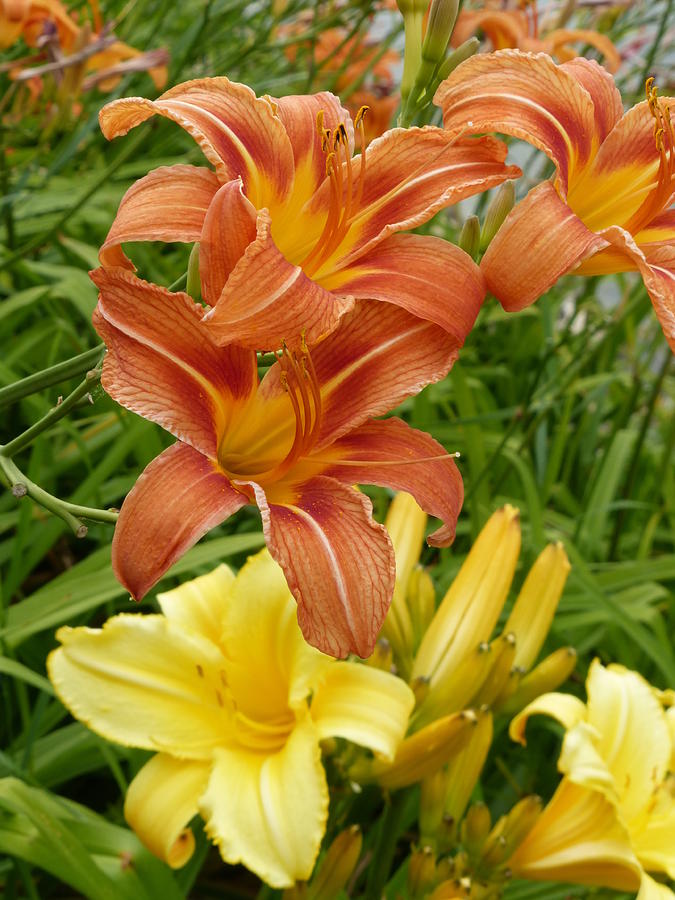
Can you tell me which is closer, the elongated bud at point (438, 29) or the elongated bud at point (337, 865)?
the elongated bud at point (438, 29)

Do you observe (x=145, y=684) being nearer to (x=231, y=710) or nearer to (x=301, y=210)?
(x=231, y=710)

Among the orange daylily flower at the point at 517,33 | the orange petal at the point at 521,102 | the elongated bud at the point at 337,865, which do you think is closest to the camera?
the orange petal at the point at 521,102

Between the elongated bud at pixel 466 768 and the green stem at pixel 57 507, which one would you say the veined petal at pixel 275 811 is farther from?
the green stem at pixel 57 507

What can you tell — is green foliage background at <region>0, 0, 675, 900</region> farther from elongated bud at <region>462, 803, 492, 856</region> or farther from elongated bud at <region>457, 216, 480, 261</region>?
elongated bud at <region>457, 216, 480, 261</region>

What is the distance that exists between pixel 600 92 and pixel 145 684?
0.74 m

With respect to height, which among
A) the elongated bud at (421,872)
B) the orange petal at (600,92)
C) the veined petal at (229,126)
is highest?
the orange petal at (600,92)

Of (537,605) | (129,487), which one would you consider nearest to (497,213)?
(537,605)

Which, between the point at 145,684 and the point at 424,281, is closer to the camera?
the point at 424,281

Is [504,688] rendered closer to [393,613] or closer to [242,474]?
[393,613]

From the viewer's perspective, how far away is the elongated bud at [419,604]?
1240mm

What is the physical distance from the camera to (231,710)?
110 cm

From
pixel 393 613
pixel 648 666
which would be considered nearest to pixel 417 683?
pixel 393 613

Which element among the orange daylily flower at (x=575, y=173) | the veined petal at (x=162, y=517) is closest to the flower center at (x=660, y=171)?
the orange daylily flower at (x=575, y=173)

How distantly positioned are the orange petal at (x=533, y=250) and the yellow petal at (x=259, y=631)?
0.58m
